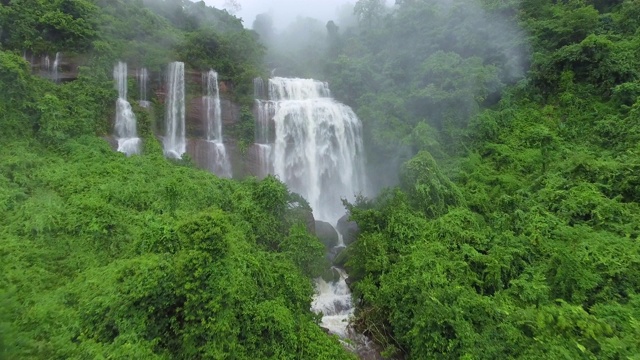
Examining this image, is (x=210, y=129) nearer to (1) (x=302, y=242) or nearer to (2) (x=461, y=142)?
(1) (x=302, y=242)

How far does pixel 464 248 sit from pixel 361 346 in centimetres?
436

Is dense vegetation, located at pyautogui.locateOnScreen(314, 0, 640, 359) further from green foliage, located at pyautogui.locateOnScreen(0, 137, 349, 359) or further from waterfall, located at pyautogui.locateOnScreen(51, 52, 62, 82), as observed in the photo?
waterfall, located at pyautogui.locateOnScreen(51, 52, 62, 82)

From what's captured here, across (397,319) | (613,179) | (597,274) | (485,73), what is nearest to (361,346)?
(397,319)

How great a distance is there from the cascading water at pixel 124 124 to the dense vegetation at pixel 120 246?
64 centimetres

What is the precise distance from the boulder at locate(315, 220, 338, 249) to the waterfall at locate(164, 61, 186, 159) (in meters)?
9.29

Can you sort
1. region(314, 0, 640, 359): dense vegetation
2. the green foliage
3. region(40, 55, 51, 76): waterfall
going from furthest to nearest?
region(40, 55, 51, 76): waterfall, region(314, 0, 640, 359): dense vegetation, the green foliage

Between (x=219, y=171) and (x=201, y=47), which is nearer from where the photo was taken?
(x=219, y=171)

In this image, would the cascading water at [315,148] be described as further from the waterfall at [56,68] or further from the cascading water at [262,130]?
the waterfall at [56,68]

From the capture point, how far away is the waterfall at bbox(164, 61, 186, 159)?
20.4 meters

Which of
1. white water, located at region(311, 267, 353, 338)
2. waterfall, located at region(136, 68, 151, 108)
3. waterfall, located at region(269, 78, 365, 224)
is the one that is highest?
waterfall, located at region(136, 68, 151, 108)

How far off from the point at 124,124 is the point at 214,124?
196 inches

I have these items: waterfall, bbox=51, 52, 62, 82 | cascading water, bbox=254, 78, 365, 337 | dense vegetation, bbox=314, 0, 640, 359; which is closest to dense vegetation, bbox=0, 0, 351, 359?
waterfall, bbox=51, 52, 62, 82

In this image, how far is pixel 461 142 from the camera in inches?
783

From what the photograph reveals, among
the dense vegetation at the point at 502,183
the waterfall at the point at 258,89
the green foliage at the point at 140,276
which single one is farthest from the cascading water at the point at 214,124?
the dense vegetation at the point at 502,183
